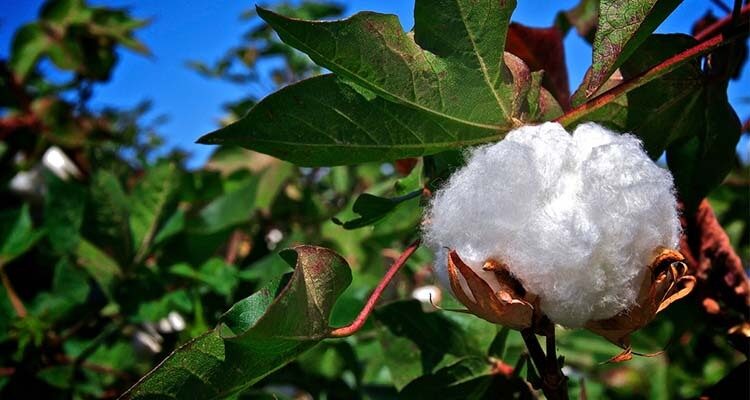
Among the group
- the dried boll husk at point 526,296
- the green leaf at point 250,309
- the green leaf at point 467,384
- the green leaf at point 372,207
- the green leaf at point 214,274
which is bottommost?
the green leaf at point 467,384

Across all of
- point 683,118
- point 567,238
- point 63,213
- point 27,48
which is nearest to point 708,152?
point 683,118

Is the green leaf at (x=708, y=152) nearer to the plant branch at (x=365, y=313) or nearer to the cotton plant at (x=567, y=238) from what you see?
the cotton plant at (x=567, y=238)

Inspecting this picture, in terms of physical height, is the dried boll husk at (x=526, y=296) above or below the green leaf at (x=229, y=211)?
above

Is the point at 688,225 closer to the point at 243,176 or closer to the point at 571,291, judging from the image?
the point at 571,291

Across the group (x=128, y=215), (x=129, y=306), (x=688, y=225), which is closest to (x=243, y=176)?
(x=128, y=215)

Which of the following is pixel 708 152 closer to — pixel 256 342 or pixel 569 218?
pixel 569 218

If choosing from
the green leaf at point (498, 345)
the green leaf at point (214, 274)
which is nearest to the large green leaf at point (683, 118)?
the green leaf at point (498, 345)
